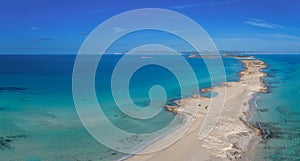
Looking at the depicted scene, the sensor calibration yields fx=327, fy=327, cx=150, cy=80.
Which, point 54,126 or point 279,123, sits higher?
point 279,123

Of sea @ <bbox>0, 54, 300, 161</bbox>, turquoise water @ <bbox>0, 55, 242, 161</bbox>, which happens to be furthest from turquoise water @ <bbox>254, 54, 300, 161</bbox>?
turquoise water @ <bbox>0, 55, 242, 161</bbox>

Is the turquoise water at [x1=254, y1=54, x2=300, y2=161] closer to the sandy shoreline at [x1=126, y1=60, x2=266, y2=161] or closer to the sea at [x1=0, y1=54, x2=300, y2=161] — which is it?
the sea at [x1=0, y1=54, x2=300, y2=161]

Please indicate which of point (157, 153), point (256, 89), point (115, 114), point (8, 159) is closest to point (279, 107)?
point (256, 89)

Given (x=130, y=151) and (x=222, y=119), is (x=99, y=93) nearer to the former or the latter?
(x=222, y=119)

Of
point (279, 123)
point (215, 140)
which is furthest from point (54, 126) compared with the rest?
point (279, 123)

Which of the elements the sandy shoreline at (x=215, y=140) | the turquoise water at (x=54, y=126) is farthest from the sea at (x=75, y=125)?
the sandy shoreline at (x=215, y=140)

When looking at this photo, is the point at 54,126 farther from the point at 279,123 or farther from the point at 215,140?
the point at 279,123

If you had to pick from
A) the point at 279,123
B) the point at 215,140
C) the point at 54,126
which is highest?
the point at 279,123

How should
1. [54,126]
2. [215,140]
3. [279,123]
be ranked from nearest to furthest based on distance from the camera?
[215,140] → [54,126] → [279,123]

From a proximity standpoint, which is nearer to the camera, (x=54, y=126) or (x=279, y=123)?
(x=54, y=126)

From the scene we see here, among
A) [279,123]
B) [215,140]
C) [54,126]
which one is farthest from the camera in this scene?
[279,123]

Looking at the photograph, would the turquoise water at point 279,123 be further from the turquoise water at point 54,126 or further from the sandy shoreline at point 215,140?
the turquoise water at point 54,126
